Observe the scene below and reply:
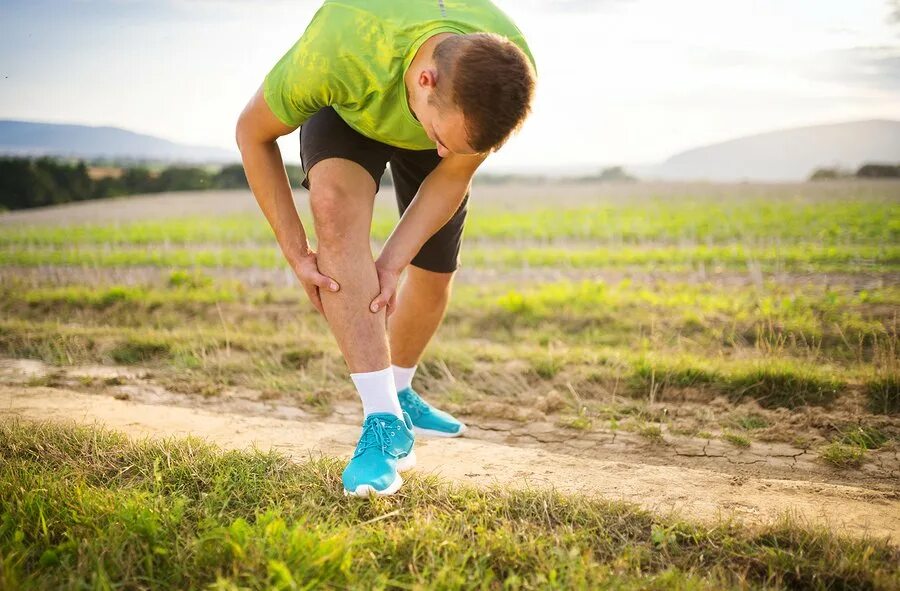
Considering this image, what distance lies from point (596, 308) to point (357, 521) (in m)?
4.25

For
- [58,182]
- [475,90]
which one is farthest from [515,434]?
[58,182]

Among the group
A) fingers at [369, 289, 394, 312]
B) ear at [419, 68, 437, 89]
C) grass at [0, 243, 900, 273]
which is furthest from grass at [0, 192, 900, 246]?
ear at [419, 68, 437, 89]

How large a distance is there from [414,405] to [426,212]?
1036mm

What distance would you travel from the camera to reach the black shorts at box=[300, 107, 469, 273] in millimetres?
2572

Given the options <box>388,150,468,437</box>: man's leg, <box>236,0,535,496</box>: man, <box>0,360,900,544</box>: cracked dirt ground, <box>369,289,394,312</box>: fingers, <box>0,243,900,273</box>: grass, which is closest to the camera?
<box>236,0,535,496</box>: man

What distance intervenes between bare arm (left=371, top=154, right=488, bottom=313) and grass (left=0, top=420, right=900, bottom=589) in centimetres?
85

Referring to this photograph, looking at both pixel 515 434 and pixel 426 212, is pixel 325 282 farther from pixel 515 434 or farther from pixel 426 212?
pixel 515 434

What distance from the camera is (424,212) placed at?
107 inches

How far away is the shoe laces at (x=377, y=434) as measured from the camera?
8.14ft

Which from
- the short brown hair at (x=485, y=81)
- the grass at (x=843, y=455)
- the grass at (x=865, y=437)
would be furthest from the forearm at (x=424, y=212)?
the grass at (x=865, y=437)

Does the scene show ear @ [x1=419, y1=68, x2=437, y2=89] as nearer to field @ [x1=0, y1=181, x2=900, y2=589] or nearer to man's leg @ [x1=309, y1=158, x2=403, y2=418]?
man's leg @ [x1=309, y1=158, x2=403, y2=418]

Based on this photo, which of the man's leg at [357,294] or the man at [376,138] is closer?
the man at [376,138]

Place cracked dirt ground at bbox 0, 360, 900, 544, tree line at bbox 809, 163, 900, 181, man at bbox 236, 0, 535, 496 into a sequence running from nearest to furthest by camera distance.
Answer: man at bbox 236, 0, 535, 496, cracked dirt ground at bbox 0, 360, 900, 544, tree line at bbox 809, 163, 900, 181

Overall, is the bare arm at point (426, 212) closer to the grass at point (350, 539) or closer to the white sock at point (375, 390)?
the white sock at point (375, 390)
